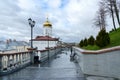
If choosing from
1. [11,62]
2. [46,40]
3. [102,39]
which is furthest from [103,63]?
[46,40]

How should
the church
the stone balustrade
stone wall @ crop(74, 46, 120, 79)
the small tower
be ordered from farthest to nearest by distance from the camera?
the small tower
the church
the stone balustrade
stone wall @ crop(74, 46, 120, 79)

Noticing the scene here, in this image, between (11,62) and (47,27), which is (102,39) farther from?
(47,27)

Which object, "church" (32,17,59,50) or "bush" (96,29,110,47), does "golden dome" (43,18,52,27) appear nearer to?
"church" (32,17,59,50)

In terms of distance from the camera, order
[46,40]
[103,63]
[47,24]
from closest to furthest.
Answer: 1. [103,63]
2. [46,40]
3. [47,24]

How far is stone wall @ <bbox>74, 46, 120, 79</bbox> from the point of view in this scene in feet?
43.3

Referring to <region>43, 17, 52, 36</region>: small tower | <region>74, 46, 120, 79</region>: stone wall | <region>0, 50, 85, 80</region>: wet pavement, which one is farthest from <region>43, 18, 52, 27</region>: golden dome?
<region>74, 46, 120, 79</region>: stone wall

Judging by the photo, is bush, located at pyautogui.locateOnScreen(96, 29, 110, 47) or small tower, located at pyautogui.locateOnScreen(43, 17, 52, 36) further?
small tower, located at pyautogui.locateOnScreen(43, 17, 52, 36)

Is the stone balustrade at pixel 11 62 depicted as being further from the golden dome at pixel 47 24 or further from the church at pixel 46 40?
the golden dome at pixel 47 24

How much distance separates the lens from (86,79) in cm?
1362

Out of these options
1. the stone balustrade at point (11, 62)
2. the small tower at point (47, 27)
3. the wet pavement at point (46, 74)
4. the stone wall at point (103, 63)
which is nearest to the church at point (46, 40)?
the small tower at point (47, 27)

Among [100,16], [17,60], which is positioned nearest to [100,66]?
[17,60]

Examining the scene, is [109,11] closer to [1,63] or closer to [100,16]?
[100,16]

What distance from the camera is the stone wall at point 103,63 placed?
13194 millimetres

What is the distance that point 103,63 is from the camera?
572 inches
